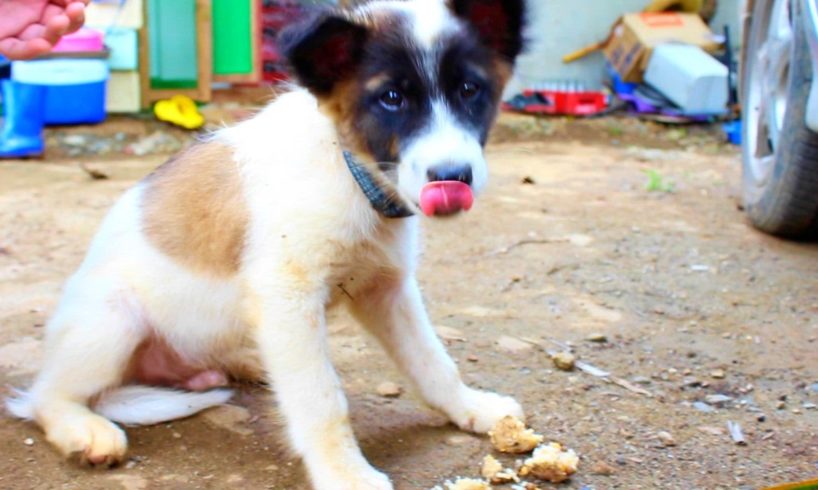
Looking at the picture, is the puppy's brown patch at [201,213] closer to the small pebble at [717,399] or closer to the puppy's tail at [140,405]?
the puppy's tail at [140,405]

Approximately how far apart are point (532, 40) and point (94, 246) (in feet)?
4.81

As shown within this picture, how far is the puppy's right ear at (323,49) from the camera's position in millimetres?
2590

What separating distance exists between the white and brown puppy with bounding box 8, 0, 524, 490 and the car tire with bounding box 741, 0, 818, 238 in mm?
2183

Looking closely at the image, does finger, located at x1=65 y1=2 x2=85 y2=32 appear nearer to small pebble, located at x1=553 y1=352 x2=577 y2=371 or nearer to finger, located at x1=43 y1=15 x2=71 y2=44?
finger, located at x1=43 y1=15 x2=71 y2=44

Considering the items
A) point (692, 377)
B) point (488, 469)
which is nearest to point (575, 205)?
point (692, 377)

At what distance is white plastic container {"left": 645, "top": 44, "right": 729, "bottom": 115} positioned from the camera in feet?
27.6

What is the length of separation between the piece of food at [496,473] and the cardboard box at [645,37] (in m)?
6.51

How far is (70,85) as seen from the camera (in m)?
7.41

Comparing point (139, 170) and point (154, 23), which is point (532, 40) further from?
point (154, 23)

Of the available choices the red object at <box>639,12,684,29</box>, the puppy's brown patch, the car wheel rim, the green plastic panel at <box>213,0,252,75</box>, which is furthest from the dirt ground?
the red object at <box>639,12,684,29</box>

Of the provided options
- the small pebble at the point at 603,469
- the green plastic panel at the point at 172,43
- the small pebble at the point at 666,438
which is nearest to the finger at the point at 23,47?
the small pebble at the point at 603,469

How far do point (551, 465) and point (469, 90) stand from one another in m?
1.01

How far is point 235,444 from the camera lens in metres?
3.00

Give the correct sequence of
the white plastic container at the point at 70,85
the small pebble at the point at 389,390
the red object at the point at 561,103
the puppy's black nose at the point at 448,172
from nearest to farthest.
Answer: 1. the puppy's black nose at the point at 448,172
2. the small pebble at the point at 389,390
3. the white plastic container at the point at 70,85
4. the red object at the point at 561,103
